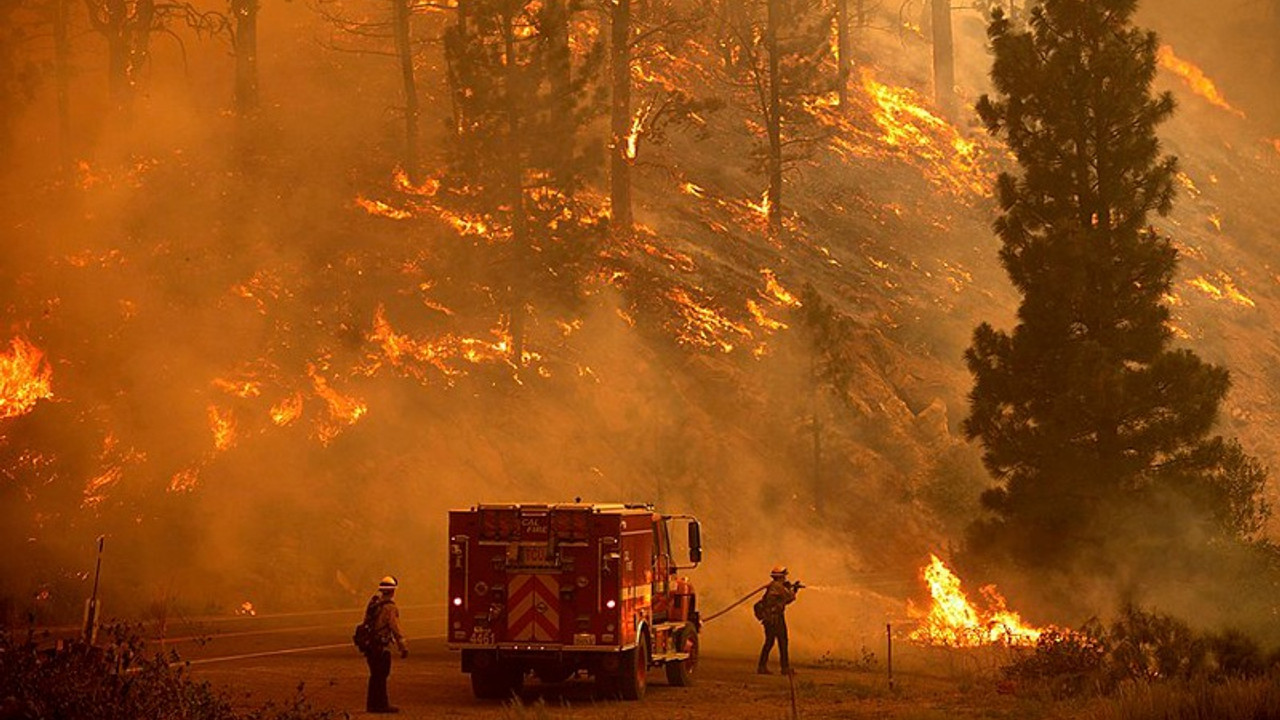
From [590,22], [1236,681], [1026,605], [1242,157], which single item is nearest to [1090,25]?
[1026,605]

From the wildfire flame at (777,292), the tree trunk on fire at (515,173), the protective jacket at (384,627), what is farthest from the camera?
the wildfire flame at (777,292)

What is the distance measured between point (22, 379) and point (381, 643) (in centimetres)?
2258

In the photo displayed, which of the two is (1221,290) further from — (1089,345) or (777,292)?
(1089,345)

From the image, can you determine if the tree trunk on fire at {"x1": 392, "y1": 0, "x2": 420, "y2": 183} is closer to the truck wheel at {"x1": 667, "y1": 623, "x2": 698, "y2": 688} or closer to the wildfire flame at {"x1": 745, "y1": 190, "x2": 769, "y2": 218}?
the wildfire flame at {"x1": 745, "y1": 190, "x2": 769, "y2": 218}

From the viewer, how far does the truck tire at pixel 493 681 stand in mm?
20750

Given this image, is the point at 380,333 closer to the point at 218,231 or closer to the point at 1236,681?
the point at 218,231

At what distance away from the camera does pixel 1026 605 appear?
2903 cm

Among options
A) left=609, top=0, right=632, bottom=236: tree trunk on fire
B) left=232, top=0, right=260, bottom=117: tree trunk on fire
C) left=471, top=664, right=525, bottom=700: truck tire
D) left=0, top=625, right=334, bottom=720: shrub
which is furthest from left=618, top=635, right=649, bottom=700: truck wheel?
left=232, top=0, right=260, bottom=117: tree trunk on fire

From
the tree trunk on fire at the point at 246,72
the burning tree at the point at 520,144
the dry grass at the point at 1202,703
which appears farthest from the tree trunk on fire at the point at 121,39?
the dry grass at the point at 1202,703

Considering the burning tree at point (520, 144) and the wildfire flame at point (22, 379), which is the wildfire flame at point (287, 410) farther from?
the burning tree at point (520, 144)

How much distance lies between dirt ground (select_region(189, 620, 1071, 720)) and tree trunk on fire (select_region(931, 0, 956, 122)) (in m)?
62.7

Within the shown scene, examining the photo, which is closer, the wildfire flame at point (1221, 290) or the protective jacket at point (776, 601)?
the protective jacket at point (776, 601)

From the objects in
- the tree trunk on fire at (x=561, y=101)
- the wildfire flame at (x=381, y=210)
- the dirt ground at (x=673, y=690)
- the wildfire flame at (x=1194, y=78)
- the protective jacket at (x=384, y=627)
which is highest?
the wildfire flame at (x=1194, y=78)

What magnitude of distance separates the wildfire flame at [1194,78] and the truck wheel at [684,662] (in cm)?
8696
